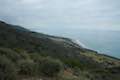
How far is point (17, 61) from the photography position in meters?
18.9

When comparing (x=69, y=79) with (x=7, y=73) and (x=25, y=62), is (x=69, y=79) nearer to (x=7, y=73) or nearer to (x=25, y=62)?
(x=25, y=62)

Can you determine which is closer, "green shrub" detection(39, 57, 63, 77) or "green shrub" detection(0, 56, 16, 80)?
"green shrub" detection(0, 56, 16, 80)

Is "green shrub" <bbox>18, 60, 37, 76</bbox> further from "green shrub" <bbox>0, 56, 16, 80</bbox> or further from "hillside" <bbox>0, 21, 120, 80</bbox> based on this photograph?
"green shrub" <bbox>0, 56, 16, 80</bbox>

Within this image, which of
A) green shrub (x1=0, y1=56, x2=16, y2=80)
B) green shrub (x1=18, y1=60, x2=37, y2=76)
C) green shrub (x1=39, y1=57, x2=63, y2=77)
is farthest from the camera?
green shrub (x1=39, y1=57, x2=63, y2=77)

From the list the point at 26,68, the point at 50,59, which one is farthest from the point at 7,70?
the point at 50,59

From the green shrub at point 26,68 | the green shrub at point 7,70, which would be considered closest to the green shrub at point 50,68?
the green shrub at point 26,68

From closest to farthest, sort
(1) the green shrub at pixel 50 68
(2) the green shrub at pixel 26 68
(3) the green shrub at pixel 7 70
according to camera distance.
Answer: (3) the green shrub at pixel 7 70
(2) the green shrub at pixel 26 68
(1) the green shrub at pixel 50 68

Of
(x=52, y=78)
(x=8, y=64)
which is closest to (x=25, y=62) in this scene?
(x=52, y=78)

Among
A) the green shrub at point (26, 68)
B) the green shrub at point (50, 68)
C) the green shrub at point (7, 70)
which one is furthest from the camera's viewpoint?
the green shrub at point (50, 68)

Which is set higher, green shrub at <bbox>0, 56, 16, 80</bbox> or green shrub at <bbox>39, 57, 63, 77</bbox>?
green shrub at <bbox>0, 56, 16, 80</bbox>

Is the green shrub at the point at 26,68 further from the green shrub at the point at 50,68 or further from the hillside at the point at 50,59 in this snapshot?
the green shrub at the point at 50,68

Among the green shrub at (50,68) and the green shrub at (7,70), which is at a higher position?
the green shrub at (7,70)

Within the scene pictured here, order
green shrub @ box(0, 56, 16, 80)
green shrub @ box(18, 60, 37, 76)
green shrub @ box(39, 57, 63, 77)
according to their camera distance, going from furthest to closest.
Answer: green shrub @ box(39, 57, 63, 77), green shrub @ box(18, 60, 37, 76), green shrub @ box(0, 56, 16, 80)

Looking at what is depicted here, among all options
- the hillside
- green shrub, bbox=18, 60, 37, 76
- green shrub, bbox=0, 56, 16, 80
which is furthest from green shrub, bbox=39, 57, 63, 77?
green shrub, bbox=0, 56, 16, 80
